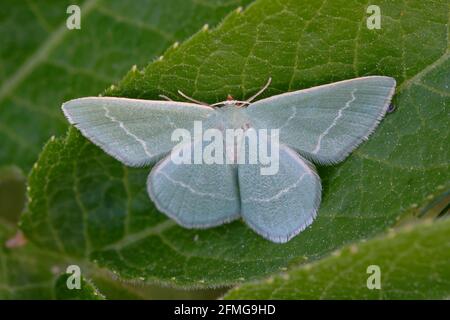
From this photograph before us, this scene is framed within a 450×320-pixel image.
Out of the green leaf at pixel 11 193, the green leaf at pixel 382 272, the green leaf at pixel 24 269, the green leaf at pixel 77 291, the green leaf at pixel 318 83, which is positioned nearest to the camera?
the green leaf at pixel 382 272

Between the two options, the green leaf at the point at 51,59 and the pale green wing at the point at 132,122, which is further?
the green leaf at the point at 51,59

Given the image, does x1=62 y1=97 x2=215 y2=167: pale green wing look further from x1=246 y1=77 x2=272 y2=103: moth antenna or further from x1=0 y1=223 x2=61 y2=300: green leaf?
x1=0 y1=223 x2=61 y2=300: green leaf

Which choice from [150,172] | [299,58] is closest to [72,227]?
[150,172]

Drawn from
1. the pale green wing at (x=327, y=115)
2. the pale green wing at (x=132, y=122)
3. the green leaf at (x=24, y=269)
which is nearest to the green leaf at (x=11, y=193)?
the green leaf at (x=24, y=269)

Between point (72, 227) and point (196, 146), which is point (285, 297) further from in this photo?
point (72, 227)

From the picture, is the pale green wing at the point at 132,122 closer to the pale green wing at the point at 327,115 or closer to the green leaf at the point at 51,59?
the pale green wing at the point at 327,115

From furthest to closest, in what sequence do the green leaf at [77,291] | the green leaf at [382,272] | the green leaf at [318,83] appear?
the green leaf at [77,291], the green leaf at [318,83], the green leaf at [382,272]

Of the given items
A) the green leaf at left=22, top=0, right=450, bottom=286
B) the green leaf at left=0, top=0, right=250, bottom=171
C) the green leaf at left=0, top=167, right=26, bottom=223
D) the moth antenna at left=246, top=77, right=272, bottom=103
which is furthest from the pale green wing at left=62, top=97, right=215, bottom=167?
the green leaf at left=0, top=167, right=26, bottom=223
